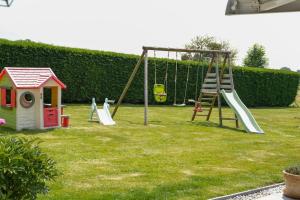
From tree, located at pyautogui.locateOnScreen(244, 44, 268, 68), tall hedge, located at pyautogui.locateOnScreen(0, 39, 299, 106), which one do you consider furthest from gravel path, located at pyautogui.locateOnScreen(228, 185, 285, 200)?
tree, located at pyautogui.locateOnScreen(244, 44, 268, 68)

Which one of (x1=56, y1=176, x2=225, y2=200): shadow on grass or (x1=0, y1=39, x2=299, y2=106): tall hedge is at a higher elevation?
(x1=0, y1=39, x2=299, y2=106): tall hedge

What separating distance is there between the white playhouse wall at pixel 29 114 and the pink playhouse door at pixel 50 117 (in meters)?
0.22

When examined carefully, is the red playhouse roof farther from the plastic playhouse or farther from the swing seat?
the swing seat

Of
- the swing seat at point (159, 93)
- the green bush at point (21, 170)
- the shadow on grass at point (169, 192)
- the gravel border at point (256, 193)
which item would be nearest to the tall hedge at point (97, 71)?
the swing seat at point (159, 93)

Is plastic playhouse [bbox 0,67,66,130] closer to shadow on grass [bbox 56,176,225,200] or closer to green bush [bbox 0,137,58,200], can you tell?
shadow on grass [bbox 56,176,225,200]

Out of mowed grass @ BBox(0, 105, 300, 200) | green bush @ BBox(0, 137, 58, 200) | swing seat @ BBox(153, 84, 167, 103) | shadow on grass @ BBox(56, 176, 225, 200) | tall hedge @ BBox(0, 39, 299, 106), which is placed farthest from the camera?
tall hedge @ BBox(0, 39, 299, 106)

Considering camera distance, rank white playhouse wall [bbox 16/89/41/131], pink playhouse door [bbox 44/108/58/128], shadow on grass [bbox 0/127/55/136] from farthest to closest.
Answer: pink playhouse door [bbox 44/108/58/128] < white playhouse wall [bbox 16/89/41/131] < shadow on grass [bbox 0/127/55/136]

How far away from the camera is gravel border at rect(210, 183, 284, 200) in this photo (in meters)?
5.63

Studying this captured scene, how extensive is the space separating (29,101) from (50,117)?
0.72 metres

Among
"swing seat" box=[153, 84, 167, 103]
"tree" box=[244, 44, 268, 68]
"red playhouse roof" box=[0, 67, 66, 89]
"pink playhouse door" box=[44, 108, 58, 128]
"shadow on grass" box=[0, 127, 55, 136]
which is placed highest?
"tree" box=[244, 44, 268, 68]

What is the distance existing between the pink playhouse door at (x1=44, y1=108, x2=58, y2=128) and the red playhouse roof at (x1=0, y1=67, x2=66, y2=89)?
78cm

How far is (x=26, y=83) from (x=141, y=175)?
557 cm

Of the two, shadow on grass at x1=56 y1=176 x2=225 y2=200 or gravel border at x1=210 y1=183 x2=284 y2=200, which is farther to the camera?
gravel border at x1=210 y1=183 x2=284 y2=200

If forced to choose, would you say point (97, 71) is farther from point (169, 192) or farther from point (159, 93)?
point (169, 192)
